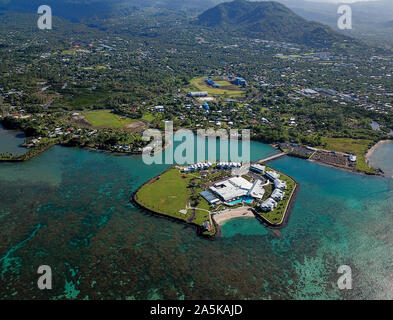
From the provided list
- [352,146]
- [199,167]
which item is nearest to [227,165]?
[199,167]

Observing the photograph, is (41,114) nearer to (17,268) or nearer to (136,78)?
(136,78)

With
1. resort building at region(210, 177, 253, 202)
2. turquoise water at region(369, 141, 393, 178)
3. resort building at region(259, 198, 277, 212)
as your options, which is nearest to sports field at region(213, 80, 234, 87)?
turquoise water at region(369, 141, 393, 178)

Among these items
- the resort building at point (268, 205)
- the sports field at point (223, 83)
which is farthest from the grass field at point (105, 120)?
the sports field at point (223, 83)

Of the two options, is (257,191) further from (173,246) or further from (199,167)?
(173,246)

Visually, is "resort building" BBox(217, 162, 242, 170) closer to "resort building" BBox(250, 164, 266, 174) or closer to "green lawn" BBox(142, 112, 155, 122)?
"resort building" BBox(250, 164, 266, 174)

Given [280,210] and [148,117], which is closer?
[280,210]
